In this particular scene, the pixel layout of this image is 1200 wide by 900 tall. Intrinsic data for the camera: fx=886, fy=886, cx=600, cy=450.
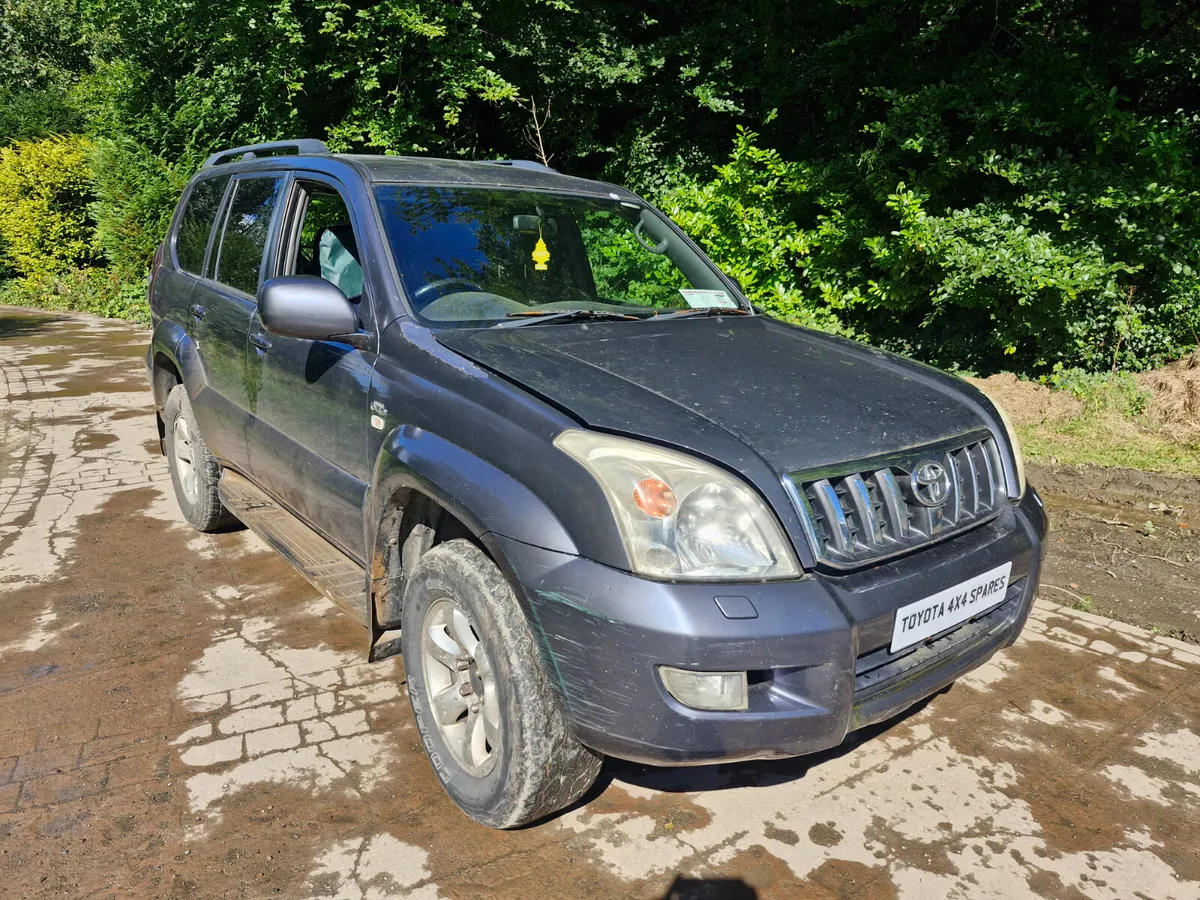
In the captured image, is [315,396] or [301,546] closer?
[315,396]

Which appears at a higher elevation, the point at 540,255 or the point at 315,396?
the point at 540,255

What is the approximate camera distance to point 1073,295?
7.49m

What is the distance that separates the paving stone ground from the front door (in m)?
0.70

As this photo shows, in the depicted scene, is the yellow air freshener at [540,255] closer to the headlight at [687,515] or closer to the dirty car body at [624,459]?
the dirty car body at [624,459]

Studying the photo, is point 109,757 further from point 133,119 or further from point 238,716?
point 133,119

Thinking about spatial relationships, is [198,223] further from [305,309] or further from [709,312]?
[709,312]

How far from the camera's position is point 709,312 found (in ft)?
12.0

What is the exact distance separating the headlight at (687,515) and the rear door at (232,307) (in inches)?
94.2

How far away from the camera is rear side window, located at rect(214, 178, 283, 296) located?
397 cm

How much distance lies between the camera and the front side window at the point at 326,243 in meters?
3.64

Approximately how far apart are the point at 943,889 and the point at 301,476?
2659mm

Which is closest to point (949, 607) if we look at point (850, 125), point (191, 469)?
point (191, 469)

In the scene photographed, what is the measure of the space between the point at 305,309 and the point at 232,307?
4.66 feet

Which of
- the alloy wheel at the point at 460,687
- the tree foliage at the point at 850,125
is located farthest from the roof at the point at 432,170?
the tree foliage at the point at 850,125
